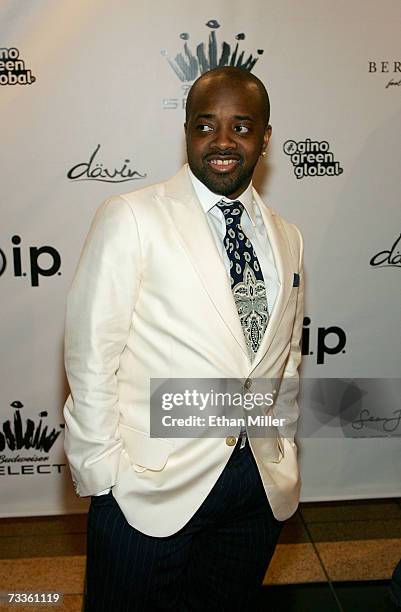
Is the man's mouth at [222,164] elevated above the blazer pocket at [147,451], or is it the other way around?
the man's mouth at [222,164]

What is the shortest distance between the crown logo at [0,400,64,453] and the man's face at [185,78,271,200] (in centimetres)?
139

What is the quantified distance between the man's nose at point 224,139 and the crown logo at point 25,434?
144 centimetres

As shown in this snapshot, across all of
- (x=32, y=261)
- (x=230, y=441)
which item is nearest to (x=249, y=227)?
(x=230, y=441)

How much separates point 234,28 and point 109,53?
0.42 metres

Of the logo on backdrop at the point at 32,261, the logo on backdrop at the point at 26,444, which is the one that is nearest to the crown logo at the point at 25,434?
the logo on backdrop at the point at 26,444

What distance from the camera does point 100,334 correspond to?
1.38 m

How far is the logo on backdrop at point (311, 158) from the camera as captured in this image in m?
2.42

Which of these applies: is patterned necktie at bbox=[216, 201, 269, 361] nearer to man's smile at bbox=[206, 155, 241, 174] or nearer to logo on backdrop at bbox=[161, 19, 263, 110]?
man's smile at bbox=[206, 155, 241, 174]

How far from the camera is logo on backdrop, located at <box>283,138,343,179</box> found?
2.42 metres

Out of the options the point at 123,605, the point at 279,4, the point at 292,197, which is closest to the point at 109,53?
the point at 279,4

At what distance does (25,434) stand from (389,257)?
1.48 m

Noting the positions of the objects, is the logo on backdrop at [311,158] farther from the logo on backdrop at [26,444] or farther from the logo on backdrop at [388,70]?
the logo on backdrop at [26,444]
